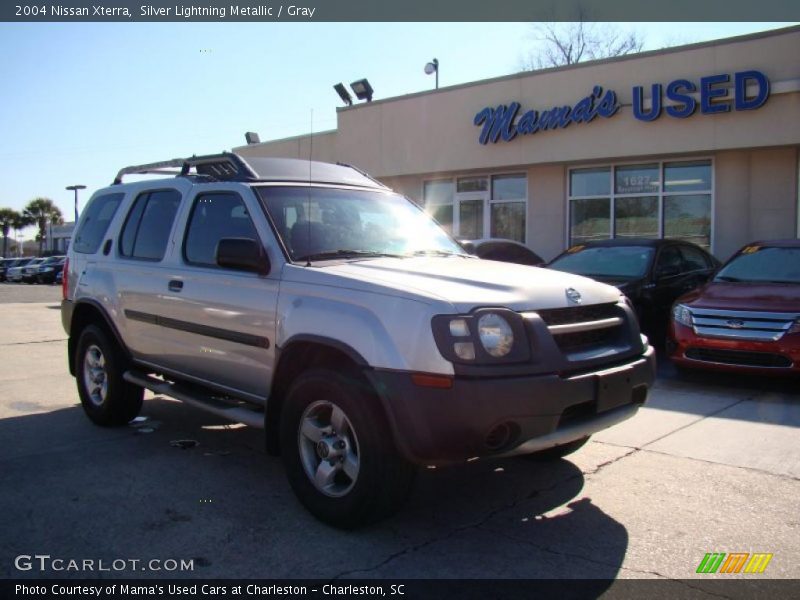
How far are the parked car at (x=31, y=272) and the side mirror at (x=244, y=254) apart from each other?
39.6 meters

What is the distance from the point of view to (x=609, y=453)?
5094 millimetres

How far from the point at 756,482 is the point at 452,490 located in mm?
1942

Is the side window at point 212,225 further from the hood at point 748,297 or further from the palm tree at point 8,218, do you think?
the palm tree at point 8,218

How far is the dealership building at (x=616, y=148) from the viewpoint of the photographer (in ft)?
42.4

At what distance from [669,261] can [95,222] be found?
733 cm

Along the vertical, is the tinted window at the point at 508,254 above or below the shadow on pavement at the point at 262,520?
above

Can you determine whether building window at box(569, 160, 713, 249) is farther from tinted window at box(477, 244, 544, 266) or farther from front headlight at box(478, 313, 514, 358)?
front headlight at box(478, 313, 514, 358)

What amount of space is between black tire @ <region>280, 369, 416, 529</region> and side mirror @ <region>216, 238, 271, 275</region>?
2.53 feet


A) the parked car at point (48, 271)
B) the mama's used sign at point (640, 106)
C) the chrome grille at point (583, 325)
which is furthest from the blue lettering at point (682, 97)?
the parked car at point (48, 271)

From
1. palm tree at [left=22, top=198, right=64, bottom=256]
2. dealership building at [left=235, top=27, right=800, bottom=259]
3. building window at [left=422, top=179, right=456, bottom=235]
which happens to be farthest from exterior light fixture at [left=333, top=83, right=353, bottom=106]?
palm tree at [left=22, top=198, right=64, bottom=256]

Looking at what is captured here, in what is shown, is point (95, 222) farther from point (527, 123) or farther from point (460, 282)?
point (527, 123)

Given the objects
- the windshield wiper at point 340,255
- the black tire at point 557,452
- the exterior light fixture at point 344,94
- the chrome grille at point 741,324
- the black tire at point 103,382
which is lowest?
the black tire at point 557,452

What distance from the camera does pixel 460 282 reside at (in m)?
3.72

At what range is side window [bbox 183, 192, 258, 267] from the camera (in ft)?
15.1
